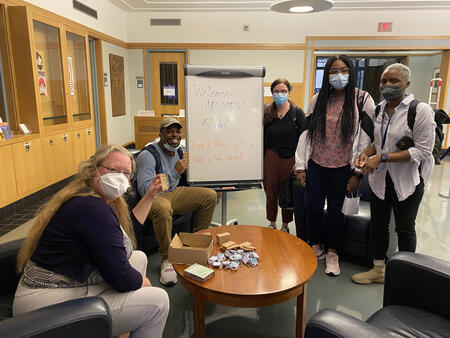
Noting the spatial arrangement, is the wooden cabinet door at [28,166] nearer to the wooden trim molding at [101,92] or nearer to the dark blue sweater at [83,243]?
the wooden trim molding at [101,92]

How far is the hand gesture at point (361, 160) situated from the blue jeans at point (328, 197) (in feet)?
0.49

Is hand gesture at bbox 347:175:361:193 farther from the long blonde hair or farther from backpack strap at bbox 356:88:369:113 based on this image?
the long blonde hair

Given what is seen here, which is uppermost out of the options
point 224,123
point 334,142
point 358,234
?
point 224,123

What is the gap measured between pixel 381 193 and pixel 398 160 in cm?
26

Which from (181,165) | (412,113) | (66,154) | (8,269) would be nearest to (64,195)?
(8,269)

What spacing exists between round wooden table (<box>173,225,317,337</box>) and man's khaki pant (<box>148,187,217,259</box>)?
52cm

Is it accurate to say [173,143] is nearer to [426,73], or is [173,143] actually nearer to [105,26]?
[105,26]

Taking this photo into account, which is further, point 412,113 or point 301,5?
point 301,5

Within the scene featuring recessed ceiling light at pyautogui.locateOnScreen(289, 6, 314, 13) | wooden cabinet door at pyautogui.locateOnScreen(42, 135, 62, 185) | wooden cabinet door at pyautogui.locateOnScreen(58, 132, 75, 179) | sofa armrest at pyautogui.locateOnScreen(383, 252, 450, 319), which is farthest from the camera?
wooden cabinet door at pyautogui.locateOnScreen(58, 132, 75, 179)

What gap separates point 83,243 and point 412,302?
1.44 metres

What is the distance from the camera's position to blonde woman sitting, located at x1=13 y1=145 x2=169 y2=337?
122cm

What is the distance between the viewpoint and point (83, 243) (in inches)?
48.8

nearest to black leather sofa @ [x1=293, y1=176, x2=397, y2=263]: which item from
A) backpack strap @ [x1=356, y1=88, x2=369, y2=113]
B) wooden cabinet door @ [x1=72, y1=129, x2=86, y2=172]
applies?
backpack strap @ [x1=356, y1=88, x2=369, y2=113]

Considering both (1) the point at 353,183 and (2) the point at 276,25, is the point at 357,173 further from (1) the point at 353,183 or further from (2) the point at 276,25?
(2) the point at 276,25
